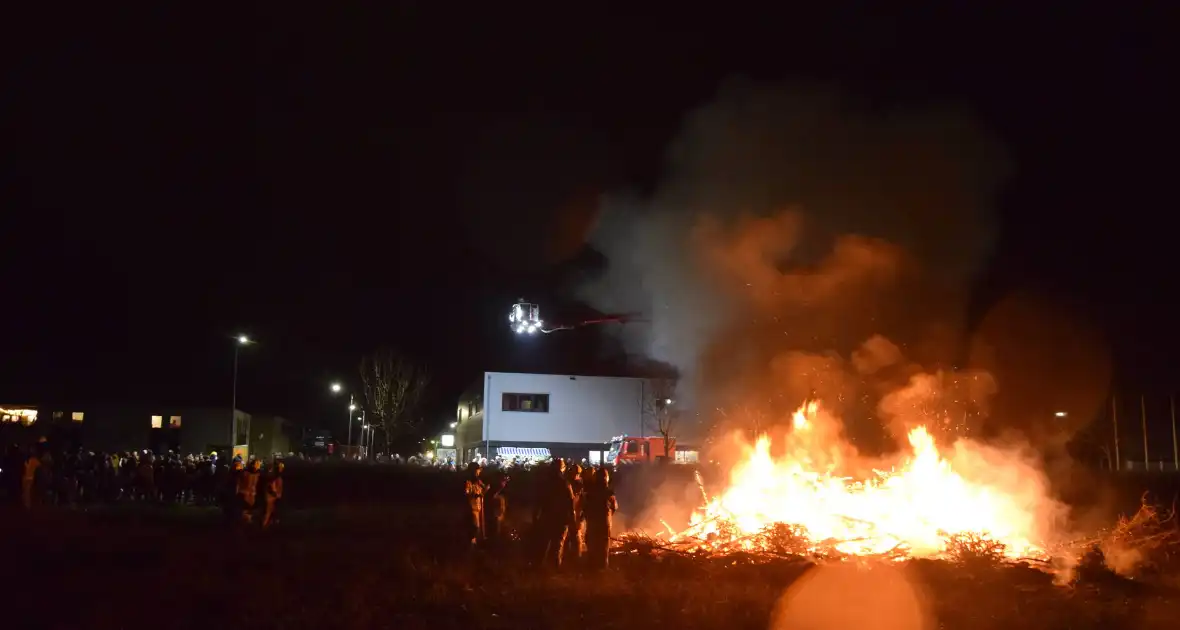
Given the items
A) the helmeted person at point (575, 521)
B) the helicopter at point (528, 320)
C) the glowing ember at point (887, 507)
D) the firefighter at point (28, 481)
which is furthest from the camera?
the firefighter at point (28, 481)

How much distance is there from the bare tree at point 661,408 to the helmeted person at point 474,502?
68.5 ft

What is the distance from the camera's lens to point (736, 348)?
21.4 meters

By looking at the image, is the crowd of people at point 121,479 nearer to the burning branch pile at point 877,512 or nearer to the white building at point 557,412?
the burning branch pile at point 877,512

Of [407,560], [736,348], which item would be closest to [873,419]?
[736,348]

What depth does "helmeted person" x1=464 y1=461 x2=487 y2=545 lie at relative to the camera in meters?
15.5

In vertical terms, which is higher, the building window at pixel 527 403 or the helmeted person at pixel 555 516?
the building window at pixel 527 403

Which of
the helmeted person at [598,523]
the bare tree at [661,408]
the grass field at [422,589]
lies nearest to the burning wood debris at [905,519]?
the grass field at [422,589]

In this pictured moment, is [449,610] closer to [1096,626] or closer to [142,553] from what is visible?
[142,553]

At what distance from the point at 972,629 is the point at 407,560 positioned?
759 cm

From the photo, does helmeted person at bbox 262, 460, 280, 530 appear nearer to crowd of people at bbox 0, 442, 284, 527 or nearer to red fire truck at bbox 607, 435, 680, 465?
crowd of people at bbox 0, 442, 284, 527

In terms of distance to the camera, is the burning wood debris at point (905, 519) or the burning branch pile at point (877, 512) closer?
A: the burning wood debris at point (905, 519)

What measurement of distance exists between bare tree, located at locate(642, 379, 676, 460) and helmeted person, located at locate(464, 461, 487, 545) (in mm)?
20877

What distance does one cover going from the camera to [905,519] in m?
15.8

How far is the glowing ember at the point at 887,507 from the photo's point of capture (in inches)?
594
